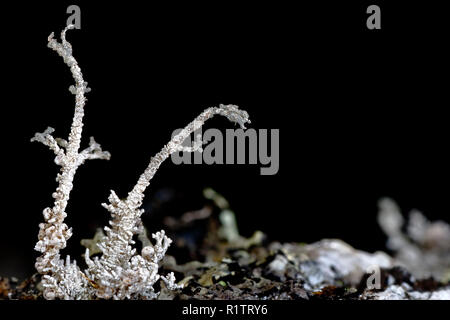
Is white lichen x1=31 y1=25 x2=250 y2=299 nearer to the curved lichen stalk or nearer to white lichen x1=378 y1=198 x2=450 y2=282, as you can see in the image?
the curved lichen stalk

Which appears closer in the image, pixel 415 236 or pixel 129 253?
pixel 129 253

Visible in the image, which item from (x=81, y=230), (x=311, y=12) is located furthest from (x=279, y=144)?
(x=81, y=230)

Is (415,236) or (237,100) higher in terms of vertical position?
(237,100)
